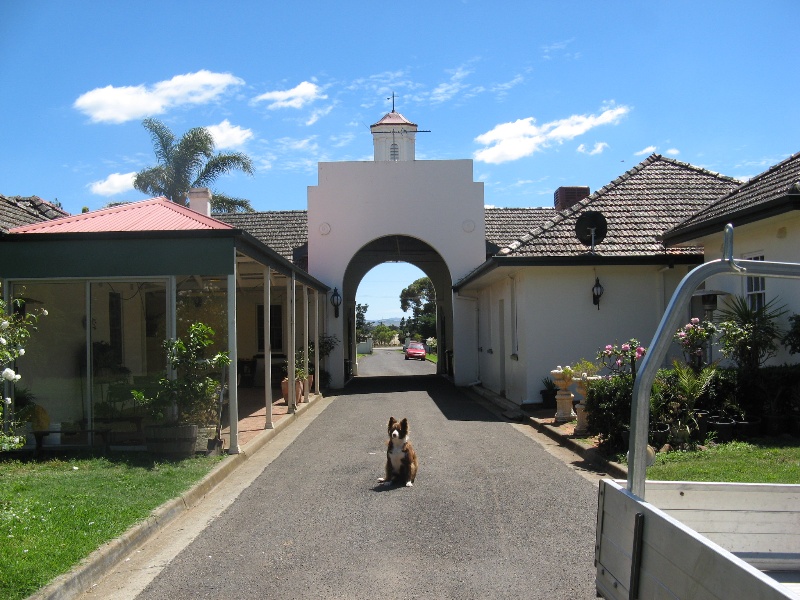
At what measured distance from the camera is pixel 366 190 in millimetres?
24203

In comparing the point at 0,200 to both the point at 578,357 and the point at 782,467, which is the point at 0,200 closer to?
the point at 578,357

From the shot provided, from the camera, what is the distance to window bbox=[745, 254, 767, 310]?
39.8 feet

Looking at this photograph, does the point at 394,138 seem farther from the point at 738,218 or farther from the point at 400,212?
the point at 738,218

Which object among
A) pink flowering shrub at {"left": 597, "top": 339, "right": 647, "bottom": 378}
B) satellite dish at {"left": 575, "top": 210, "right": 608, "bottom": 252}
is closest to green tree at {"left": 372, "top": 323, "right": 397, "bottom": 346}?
satellite dish at {"left": 575, "top": 210, "right": 608, "bottom": 252}

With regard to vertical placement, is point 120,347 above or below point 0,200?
below

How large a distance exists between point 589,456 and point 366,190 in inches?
619

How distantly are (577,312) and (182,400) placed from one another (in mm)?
8859

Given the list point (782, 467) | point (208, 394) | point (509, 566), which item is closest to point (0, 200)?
point (208, 394)

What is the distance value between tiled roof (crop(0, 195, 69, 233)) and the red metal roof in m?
1.59

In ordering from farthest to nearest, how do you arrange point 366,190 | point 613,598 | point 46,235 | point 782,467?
point 366,190 → point 46,235 → point 782,467 → point 613,598

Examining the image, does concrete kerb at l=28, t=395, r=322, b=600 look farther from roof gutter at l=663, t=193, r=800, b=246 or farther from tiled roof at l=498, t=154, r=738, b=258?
tiled roof at l=498, t=154, r=738, b=258

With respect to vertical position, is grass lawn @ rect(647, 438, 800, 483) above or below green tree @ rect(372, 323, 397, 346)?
above

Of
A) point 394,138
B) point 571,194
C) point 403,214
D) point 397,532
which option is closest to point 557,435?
point 397,532

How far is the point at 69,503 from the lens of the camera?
7023mm
